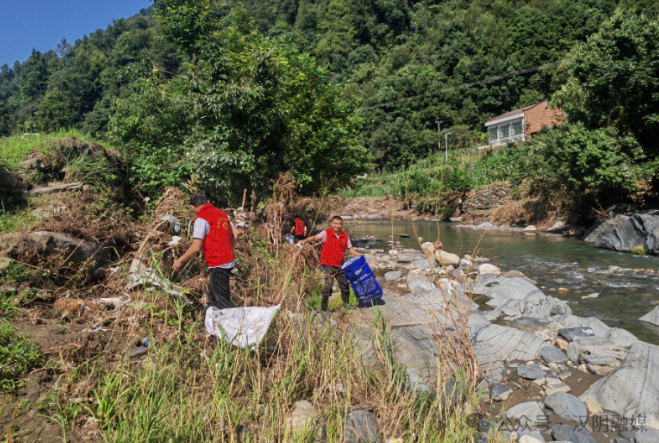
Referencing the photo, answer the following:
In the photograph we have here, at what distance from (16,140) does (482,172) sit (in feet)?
100.0

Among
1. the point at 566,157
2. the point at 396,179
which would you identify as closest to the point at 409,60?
the point at 396,179

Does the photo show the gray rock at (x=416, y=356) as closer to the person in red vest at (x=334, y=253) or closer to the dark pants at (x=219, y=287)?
the person in red vest at (x=334, y=253)

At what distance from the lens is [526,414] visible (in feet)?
14.2

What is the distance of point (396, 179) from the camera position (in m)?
43.2

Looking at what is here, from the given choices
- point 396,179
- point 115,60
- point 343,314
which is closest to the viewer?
point 343,314

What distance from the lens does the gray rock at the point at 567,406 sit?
4269 mm

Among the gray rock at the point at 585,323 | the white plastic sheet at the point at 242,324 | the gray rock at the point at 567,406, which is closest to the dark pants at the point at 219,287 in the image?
the white plastic sheet at the point at 242,324

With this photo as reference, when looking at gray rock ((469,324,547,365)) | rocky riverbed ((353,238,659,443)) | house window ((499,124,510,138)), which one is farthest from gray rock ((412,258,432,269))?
house window ((499,124,510,138))

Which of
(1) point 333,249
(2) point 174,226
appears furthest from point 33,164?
(1) point 333,249

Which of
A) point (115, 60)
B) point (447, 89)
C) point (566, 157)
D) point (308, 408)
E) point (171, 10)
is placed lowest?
point (308, 408)

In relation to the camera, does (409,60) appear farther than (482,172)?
Yes

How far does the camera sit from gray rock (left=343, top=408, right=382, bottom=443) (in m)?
3.44

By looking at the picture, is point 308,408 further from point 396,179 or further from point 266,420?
point 396,179

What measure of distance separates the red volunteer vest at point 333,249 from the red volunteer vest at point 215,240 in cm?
234
